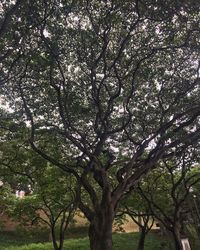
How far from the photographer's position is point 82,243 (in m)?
27.3

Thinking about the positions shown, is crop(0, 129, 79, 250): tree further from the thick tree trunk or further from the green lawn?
the green lawn

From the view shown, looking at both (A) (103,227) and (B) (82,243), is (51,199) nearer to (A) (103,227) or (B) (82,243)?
(A) (103,227)

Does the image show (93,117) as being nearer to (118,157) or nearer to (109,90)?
(109,90)

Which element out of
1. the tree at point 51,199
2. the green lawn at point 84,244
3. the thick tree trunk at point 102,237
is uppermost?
the tree at point 51,199

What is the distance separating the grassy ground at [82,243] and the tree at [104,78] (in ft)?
47.4

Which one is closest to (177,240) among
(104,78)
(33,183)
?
(33,183)

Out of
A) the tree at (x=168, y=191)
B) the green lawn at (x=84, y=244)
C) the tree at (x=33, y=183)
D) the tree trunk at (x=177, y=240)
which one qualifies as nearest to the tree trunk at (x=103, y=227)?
the tree at (x=33, y=183)

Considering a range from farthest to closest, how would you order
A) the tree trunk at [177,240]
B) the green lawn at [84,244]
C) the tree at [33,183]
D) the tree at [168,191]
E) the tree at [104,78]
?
the green lawn at [84,244], the tree at [168,191], the tree trunk at [177,240], the tree at [33,183], the tree at [104,78]

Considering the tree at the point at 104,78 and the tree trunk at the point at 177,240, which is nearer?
the tree at the point at 104,78

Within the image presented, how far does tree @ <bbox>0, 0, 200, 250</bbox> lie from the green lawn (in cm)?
1443

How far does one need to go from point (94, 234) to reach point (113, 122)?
3.66m

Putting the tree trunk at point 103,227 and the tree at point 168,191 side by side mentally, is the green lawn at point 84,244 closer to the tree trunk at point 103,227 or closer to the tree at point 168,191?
the tree at point 168,191

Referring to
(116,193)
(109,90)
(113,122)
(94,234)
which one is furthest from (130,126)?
(94,234)

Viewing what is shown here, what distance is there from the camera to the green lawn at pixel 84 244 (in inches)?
1040
